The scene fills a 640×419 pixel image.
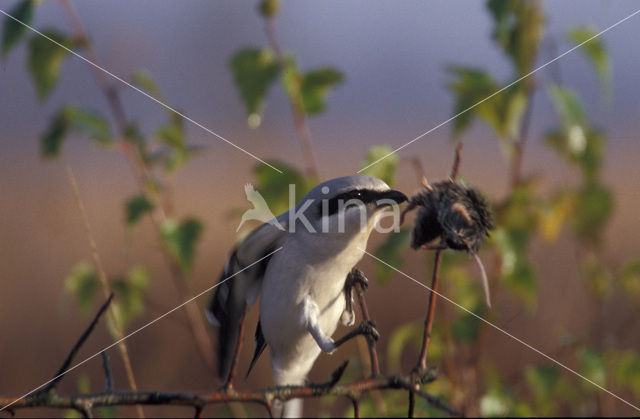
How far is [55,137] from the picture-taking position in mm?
1079

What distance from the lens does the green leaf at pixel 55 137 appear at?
41.9 inches

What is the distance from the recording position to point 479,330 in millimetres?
1175

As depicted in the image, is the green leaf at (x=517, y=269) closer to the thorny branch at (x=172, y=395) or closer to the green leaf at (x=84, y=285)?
the thorny branch at (x=172, y=395)

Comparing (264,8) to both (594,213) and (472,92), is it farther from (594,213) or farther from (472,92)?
(594,213)

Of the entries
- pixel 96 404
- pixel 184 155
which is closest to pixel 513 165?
pixel 184 155

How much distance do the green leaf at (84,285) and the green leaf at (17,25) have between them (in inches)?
17.7

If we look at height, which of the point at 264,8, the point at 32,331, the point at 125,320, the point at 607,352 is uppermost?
the point at 264,8

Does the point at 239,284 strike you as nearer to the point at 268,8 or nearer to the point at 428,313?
the point at 428,313

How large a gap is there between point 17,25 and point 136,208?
29cm

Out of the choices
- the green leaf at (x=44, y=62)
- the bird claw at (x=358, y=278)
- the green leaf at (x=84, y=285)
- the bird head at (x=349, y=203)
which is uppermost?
the green leaf at (x=44, y=62)

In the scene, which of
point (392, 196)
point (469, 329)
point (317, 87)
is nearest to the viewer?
point (392, 196)

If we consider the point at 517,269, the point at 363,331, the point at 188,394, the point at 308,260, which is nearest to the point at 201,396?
the point at 188,394

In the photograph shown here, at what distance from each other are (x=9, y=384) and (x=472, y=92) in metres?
1.79

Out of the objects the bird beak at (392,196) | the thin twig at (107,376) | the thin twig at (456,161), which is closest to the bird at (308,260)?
the bird beak at (392,196)
